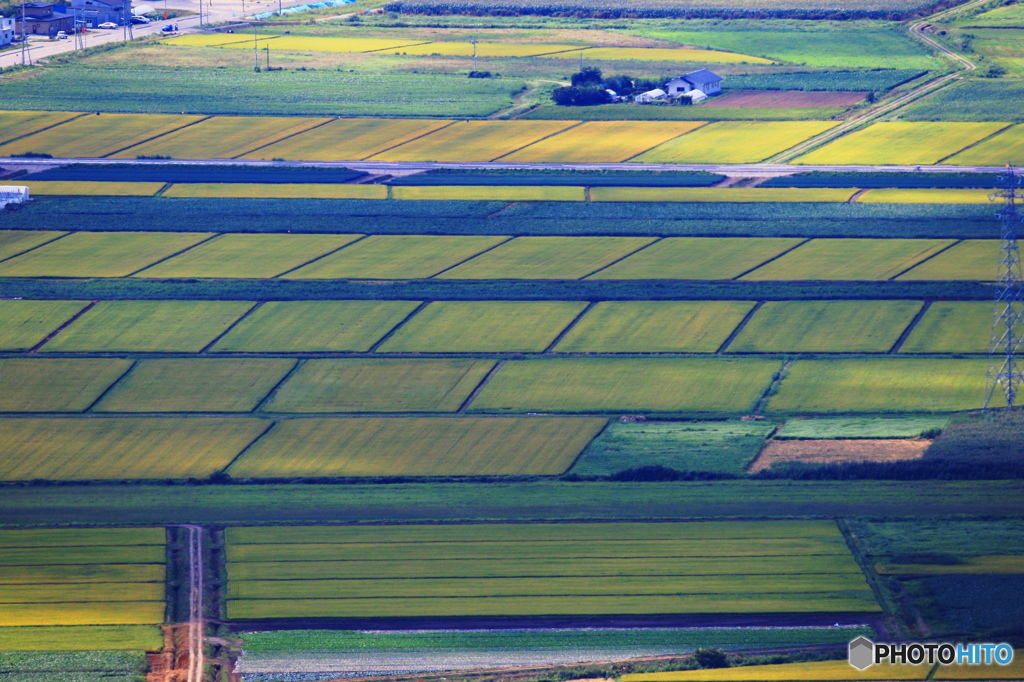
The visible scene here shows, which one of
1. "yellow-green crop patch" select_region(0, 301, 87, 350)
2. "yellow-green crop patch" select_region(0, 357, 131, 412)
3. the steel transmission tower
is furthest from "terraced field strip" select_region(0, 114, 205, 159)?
the steel transmission tower

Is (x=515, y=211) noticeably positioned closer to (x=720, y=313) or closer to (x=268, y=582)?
(x=720, y=313)

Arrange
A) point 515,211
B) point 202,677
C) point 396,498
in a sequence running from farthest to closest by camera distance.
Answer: point 515,211
point 396,498
point 202,677

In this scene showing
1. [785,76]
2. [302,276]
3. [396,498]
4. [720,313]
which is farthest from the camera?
[785,76]

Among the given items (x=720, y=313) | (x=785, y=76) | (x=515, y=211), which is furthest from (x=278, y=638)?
(x=785, y=76)

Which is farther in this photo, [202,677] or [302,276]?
[302,276]

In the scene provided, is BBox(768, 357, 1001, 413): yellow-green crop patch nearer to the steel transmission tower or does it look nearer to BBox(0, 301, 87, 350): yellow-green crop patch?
the steel transmission tower
